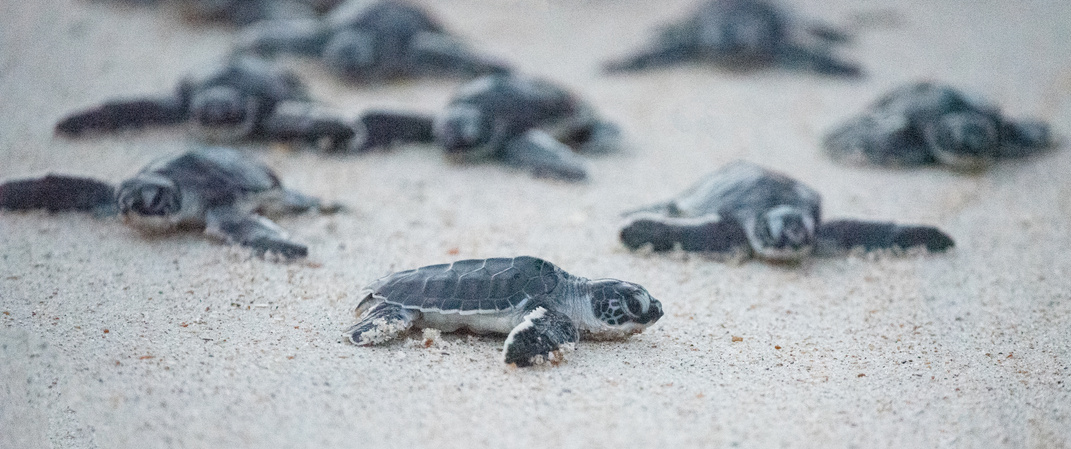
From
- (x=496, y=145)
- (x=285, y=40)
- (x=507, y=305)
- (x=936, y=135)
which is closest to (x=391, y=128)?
(x=496, y=145)

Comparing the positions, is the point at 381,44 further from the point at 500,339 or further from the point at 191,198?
the point at 500,339

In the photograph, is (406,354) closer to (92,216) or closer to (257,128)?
(92,216)

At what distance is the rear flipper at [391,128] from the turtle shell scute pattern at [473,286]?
221cm

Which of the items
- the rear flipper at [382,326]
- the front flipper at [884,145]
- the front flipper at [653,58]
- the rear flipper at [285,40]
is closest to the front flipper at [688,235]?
the rear flipper at [382,326]

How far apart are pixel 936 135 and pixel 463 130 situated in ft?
9.38

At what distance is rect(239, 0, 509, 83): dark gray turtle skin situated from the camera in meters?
5.69

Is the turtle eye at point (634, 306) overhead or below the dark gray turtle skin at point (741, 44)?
below

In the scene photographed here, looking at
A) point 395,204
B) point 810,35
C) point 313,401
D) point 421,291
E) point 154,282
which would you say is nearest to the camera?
point 313,401

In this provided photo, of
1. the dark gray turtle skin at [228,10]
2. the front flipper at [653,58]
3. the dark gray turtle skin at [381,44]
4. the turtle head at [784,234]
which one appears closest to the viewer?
the turtle head at [784,234]

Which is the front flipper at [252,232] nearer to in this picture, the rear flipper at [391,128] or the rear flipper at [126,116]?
the rear flipper at [391,128]

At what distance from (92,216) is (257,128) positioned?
4.64 ft

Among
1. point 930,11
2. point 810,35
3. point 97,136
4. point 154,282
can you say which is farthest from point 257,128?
point 930,11

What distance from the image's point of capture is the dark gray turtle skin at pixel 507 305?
2213 millimetres

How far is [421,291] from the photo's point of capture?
2277 millimetres
